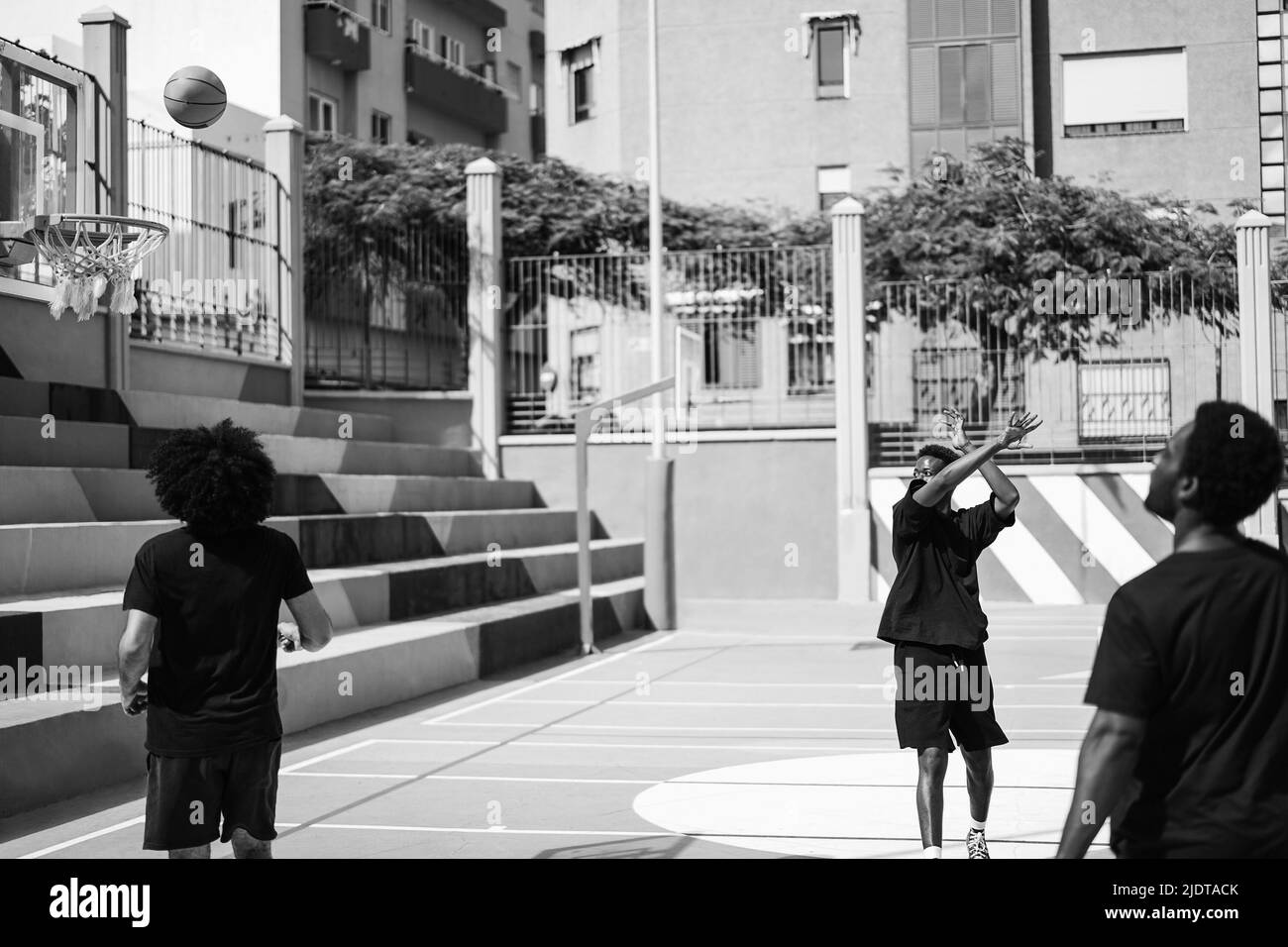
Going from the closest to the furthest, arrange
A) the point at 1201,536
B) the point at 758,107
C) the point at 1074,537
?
the point at 1201,536
the point at 1074,537
the point at 758,107

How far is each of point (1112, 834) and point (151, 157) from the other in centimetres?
1415

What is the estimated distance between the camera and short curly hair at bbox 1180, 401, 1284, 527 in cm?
336

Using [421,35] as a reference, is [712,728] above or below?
below

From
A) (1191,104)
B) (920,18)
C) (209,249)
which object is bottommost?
(209,249)

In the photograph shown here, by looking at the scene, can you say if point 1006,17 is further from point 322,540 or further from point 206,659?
point 206,659

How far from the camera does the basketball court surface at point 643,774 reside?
6.92m

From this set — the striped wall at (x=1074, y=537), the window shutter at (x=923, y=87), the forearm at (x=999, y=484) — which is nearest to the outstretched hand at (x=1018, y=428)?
the forearm at (x=999, y=484)

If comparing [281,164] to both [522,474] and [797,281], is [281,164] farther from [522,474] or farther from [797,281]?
[797,281]

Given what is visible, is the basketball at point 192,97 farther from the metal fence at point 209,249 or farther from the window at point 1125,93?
the window at point 1125,93

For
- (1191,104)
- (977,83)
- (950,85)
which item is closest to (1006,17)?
(977,83)

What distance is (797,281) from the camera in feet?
61.8

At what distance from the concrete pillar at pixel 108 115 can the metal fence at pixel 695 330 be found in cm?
644

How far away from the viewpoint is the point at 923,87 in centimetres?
3067

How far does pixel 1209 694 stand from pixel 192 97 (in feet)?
30.0
